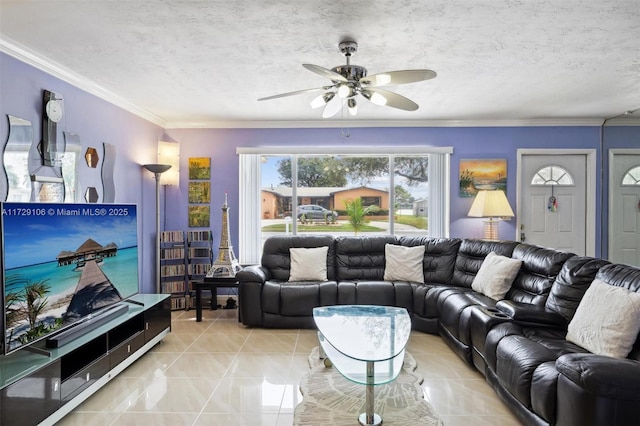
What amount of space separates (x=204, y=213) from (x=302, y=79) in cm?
259

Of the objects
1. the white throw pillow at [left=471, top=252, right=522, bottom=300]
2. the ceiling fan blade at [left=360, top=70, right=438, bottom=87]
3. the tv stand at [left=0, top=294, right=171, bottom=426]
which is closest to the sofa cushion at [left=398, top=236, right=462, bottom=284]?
the white throw pillow at [left=471, top=252, right=522, bottom=300]

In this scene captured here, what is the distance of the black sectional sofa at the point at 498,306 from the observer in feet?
5.60

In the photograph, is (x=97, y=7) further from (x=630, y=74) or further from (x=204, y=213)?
(x=630, y=74)

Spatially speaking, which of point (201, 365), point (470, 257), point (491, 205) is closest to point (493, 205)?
point (491, 205)

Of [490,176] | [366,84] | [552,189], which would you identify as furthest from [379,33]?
[552,189]

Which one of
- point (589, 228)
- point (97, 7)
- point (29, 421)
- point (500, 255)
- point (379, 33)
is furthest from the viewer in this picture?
point (589, 228)

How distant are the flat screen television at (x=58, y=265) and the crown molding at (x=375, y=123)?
219cm

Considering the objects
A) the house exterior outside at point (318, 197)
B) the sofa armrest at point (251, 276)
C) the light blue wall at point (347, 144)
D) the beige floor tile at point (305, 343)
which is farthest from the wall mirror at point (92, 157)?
the beige floor tile at point (305, 343)

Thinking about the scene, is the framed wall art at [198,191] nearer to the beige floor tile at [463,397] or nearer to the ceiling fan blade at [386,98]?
the ceiling fan blade at [386,98]

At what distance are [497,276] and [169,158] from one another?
3.97 metres

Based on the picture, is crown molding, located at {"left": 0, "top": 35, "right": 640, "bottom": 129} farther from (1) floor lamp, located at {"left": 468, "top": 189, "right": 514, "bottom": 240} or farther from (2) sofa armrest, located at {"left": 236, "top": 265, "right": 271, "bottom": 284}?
(2) sofa armrest, located at {"left": 236, "top": 265, "right": 271, "bottom": 284}

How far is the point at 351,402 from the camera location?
2.48 m

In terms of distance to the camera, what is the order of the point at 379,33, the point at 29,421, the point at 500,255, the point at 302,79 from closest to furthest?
the point at 29,421
the point at 379,33
the point at 302,79
the point at 500,255

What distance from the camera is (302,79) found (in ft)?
11.0
